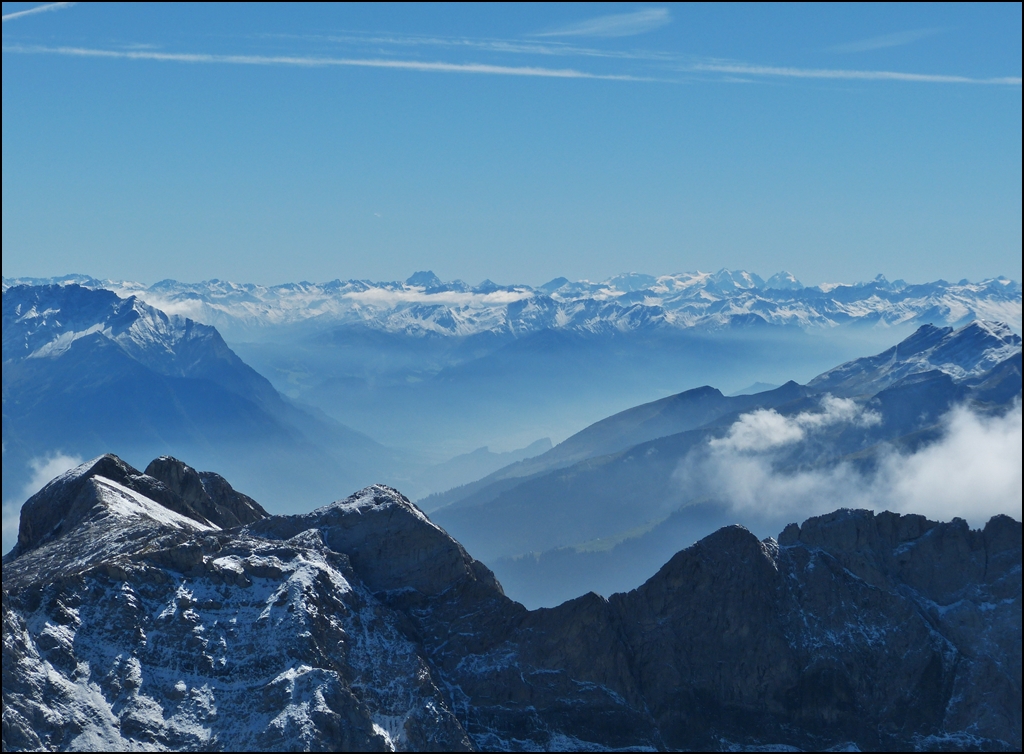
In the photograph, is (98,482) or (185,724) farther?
(98,482)

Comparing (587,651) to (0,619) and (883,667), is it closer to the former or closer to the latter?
(883,667)

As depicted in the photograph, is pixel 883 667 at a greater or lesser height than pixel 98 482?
lesser

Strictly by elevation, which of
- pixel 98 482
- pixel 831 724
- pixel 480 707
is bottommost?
pixel 831 724

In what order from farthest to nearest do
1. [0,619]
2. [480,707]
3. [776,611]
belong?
[776,611], [480,707], [0,619]

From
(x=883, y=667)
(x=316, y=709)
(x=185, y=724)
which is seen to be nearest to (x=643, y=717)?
(x=883, y=667)

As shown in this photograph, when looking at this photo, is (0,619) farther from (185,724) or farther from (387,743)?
(387,743)

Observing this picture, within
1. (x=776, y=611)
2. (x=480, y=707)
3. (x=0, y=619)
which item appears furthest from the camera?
(x=776, y=611)

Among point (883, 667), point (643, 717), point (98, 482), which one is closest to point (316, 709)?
point (643, 717)
